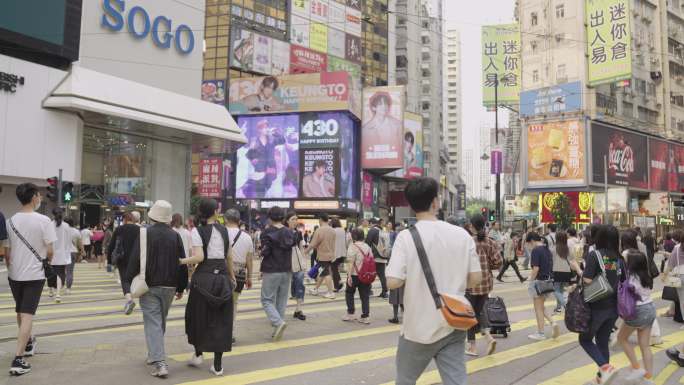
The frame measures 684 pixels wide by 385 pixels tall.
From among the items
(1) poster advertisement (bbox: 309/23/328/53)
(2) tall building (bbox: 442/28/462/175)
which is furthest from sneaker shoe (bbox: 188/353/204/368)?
(2) tall building (bbox: 442/28/462/175)

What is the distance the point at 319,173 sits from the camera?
46.1 metres

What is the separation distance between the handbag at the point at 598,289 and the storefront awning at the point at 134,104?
17.6 m

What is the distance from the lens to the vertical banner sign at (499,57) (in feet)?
140

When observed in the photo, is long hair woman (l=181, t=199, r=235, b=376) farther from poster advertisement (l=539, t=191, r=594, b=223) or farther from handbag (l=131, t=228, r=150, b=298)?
poster advertisement (l=539, t=191, r=594, b=223)

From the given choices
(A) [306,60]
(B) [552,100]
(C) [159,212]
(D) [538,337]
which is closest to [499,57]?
(B) [552,100]

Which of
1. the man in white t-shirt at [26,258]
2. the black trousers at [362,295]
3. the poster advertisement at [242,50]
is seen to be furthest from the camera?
the poster advertisement at [242,50]

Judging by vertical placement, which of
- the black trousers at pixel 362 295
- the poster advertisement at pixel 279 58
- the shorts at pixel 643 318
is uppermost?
the poster advertisement at pixel 279 58

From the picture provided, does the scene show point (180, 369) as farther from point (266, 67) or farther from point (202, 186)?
point (266, 67)

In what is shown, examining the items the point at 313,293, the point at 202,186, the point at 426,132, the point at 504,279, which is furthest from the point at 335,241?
the point at 426,132

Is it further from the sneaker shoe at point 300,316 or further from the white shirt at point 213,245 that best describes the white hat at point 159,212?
the sneaker shoe at point 300,316

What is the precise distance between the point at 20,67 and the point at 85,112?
8.30 feet

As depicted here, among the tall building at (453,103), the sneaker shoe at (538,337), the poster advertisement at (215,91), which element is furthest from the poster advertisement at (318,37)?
the tall building at (453,103)

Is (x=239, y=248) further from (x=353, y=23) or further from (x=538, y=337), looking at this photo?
(x=353, y=23)

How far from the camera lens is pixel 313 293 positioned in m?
13.3
